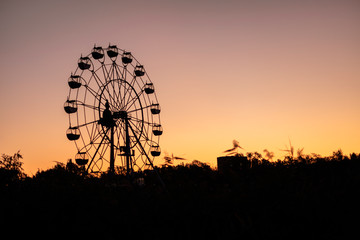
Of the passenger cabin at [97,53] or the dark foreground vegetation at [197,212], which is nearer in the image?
the dark foreground vegetation at [197,212]

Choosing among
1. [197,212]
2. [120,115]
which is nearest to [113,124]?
[120,115]

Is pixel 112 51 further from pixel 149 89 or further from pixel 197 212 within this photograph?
pixel 197 212

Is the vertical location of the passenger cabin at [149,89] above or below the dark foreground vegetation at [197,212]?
above

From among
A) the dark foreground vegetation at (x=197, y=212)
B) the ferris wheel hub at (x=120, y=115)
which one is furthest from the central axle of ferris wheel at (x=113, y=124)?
the dark foreground vegetation at (x=197, y=212)

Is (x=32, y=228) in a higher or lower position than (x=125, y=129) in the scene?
lower

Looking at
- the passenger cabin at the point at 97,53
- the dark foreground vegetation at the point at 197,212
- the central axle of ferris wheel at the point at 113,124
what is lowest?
the dark foreground vegetation at the point at 197,212

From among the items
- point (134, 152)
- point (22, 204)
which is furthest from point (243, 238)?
point (134, 152)

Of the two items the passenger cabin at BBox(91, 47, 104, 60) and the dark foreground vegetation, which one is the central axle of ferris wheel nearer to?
the passenger cabin at BBox(91, 47, 104, 60)

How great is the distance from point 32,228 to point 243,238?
332 cm

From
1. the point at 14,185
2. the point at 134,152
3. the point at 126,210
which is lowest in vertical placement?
the point at 126,210

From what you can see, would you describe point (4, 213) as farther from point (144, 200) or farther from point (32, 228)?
point (144, 200)

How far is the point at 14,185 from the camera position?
7707 mm

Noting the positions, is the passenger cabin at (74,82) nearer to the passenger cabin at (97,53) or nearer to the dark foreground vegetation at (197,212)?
the passenger cabin at (97,53)

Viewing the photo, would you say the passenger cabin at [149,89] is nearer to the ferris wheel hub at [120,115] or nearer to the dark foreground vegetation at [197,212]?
the ferris wheel hub at [120,115]
